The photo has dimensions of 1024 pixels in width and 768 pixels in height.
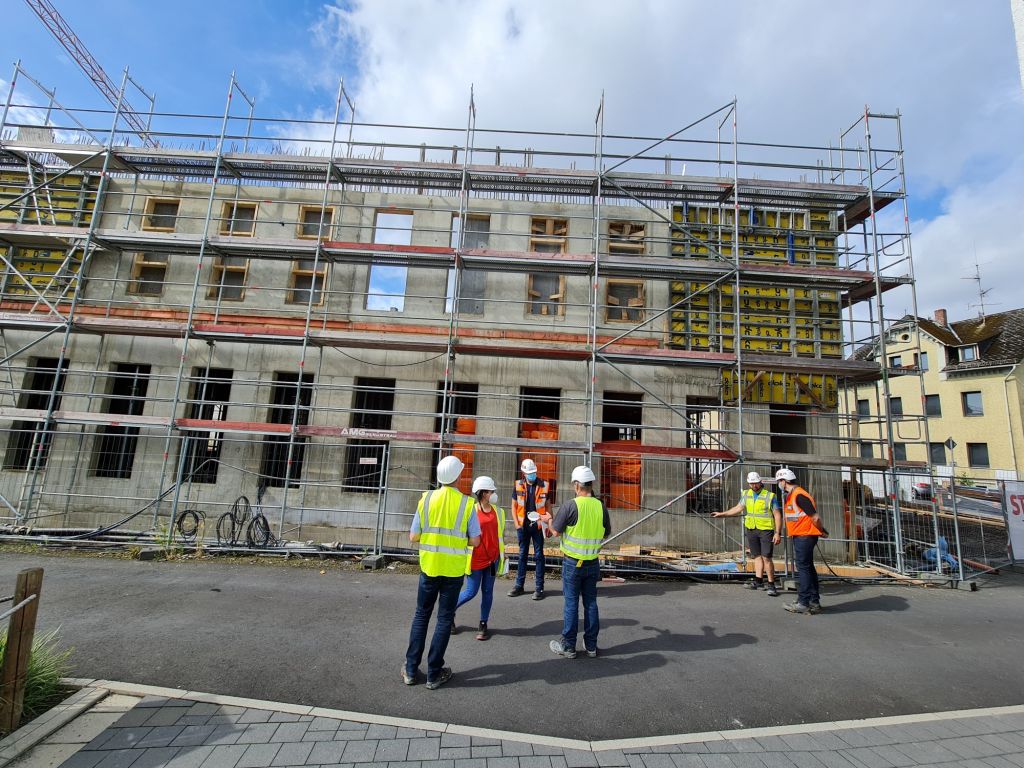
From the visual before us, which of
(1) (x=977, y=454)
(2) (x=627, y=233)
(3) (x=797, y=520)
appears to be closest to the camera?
(3) (x=797, y=520)

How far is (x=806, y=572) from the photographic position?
6.77 meters

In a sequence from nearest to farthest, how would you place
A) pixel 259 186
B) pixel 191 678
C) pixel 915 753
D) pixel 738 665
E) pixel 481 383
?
pixel 915 753 → pixel 191 678 → pixel 738 665 → pixel 481 383 → pixel 259 186

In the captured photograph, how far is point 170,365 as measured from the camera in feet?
38.2

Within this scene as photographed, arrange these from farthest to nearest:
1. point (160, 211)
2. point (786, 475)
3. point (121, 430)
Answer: point (160, 211), point (121, 430), point (786, 475)

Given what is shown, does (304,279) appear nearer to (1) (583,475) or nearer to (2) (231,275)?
(2) (231,275)

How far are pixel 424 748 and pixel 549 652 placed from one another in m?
2.04

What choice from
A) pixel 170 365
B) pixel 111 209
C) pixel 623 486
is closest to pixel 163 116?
pixel 111 209

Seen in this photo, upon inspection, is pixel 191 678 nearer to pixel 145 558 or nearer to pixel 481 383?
pixel 145 558

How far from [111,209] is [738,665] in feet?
55.6

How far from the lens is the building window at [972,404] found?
24.7m

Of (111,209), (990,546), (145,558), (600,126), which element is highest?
(600,126)

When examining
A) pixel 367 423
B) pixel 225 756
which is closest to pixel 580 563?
pixel 225 756

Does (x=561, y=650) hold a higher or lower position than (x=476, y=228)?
lower

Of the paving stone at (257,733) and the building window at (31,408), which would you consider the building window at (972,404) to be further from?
the building window at (31,408)
